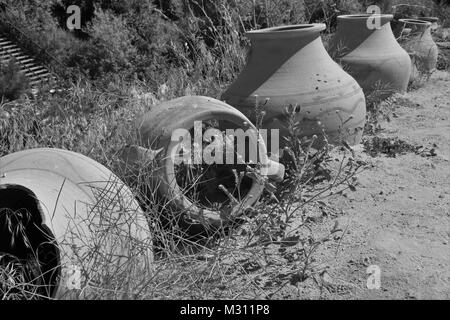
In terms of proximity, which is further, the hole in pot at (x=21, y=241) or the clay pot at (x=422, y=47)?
the clay pot at (x=422, y=47)

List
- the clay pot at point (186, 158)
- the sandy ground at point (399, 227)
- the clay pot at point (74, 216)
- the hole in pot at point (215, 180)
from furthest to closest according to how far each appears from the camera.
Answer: the hole in pot at point (215, 180)
the clay pot at point (186, 158)
the sandy ground at point (399, 227)
the clay pot at point (74, 216)

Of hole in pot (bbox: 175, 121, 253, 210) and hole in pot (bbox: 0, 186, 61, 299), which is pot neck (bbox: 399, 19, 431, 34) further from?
hole in pot (bbox: 0, 186, 61, 299)

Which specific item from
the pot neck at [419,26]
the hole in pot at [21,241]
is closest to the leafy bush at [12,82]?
the hole in pot at [21,241]

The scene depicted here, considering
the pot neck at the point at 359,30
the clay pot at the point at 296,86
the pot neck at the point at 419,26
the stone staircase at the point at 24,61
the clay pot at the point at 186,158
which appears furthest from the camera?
the pot neck at the point at 419,26

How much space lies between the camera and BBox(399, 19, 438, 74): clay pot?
19.6 ft

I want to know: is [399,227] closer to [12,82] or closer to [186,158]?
[186,158]

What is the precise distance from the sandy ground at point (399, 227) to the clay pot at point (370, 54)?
30.3 inches

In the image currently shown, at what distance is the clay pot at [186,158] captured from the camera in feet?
8.42

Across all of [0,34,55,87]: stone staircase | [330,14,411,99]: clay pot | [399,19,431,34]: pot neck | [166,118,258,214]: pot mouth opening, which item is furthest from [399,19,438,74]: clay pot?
[0,34,55,87]: stone staircase

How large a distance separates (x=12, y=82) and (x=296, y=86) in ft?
8.74

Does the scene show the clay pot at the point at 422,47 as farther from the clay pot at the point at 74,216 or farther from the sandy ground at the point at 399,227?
the clay pot at the point at 74,216

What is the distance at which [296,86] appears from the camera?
3459mm
